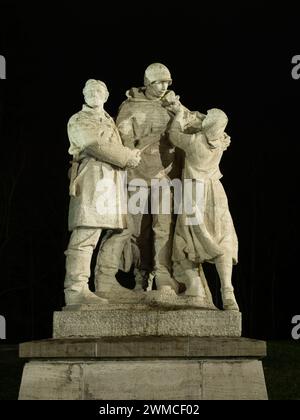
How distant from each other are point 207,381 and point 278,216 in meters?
21.9

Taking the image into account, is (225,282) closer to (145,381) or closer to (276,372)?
(145,381)

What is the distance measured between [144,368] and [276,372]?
8360 mm

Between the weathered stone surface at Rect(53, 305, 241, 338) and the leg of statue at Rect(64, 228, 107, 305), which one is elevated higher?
the leg of statue at Rect(64, 228, 107, 305)

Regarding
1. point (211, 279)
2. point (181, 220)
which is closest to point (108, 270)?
point (181, 220)

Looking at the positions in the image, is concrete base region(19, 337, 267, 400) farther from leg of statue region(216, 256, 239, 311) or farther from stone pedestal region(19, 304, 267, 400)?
leg of statue region(216, 256, 239, 311)

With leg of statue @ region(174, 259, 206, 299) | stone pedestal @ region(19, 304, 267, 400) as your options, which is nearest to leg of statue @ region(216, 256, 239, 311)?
leg of statue @ region(174, 259, 206, 299)

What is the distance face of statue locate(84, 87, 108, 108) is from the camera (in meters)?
9.38

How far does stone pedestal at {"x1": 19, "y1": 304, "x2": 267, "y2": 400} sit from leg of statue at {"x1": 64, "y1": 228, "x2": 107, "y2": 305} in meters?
0.62

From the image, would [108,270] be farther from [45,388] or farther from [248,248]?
[248,248]

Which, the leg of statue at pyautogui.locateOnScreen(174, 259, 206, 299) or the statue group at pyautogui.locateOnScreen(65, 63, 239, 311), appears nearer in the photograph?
the statue group at pyautogui.locateOnScreen(65, 63, 239, 311)

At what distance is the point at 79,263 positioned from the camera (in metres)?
9.09

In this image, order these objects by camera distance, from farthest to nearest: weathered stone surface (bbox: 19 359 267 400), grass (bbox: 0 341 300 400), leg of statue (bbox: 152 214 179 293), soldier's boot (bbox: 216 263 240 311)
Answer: grass (bbox: 0 341 300 400), leg of statue (bbox: 152 214 179 293), soldier's boot (bbox: 216 263 240 311), weathered stone surface (bbox: 19 359 267 400)

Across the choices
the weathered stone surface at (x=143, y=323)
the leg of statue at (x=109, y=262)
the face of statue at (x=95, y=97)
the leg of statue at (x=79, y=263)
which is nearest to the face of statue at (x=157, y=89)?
the face of statue at (x=95, y=97)

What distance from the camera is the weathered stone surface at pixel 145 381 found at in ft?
26.8
